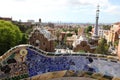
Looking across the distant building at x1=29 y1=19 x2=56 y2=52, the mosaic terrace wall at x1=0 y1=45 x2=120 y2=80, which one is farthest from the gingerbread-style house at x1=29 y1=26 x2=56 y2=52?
the mosaic terrace wall at x1=0 y1=45 x2=120 y2=80

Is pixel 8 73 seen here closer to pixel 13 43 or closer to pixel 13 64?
pixel 13 64

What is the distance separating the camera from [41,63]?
9.17 m

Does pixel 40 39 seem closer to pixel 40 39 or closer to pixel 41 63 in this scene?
pixel 40 39

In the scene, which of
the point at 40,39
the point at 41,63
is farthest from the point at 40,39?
the point at 41,63

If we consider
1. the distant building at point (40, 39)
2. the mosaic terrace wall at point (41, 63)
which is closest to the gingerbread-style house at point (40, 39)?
the distant building at point (40, 39)

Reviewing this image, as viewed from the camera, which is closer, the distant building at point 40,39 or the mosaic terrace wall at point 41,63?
the mosaic terrace wall at point 41,63

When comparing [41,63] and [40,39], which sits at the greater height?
[41,63]

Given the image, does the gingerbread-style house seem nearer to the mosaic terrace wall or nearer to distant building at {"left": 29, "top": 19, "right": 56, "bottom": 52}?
distant building at {"left": 29, "top": 19, "right": 56, "bottom": 52}

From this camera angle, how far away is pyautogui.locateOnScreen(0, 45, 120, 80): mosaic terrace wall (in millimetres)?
8664

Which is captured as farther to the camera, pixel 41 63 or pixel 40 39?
pixel 40 39

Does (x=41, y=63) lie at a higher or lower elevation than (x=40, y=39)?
higher

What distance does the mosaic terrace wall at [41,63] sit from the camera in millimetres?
8664

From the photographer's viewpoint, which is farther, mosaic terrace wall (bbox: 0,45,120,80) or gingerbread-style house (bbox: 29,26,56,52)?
gingerbread-style house (bbox: 29,26,56,52)

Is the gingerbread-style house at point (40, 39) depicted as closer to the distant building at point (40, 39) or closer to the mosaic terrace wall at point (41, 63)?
the distant building at point (40, 39)
